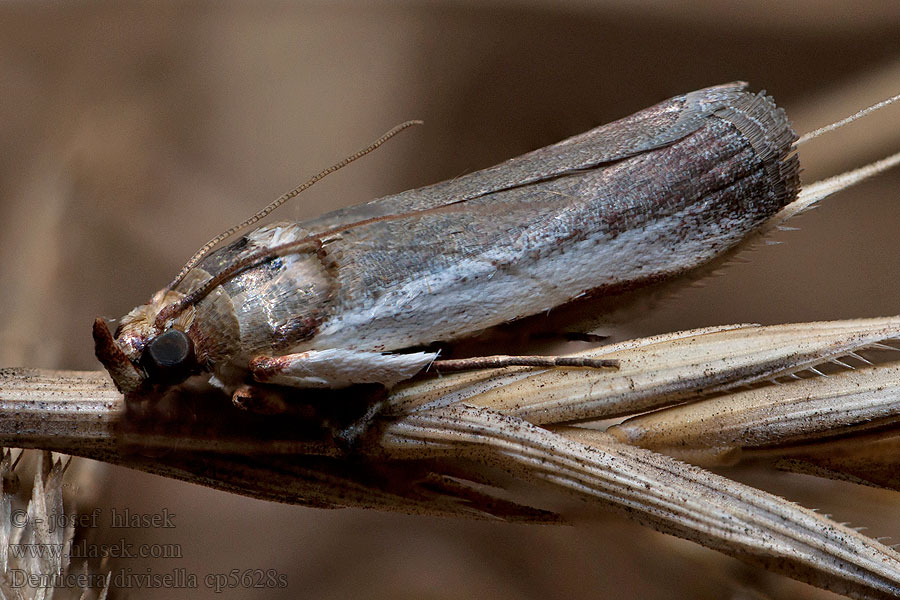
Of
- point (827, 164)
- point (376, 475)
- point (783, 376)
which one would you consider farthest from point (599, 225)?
point (827, 164)

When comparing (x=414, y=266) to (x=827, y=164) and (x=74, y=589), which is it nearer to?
(x=74, y=589)

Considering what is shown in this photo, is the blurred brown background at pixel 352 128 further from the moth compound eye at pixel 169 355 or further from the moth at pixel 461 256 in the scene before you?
the moth compound eye at pixel 169 355

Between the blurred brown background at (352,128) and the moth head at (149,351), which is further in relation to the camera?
the blurred brown background at (352,128)

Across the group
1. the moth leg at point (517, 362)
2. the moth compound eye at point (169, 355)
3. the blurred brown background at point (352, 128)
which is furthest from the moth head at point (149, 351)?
the blurred brown background at point (352, 128)

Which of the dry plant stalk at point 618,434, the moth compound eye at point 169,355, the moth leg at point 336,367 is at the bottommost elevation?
the dry plant stalk at point 618,434

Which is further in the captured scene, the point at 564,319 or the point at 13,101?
the point at 13,101

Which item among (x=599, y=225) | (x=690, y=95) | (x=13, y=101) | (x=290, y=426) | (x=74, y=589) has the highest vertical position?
(x=13, y=101)

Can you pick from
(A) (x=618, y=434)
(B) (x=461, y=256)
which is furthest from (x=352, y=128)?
(A) (x=618, y=434)

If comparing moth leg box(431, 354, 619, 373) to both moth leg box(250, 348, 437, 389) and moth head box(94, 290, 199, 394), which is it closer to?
moth leg box(250, 348, 437, 389)

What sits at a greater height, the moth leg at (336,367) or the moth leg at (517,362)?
the moth leg at (336,367)
